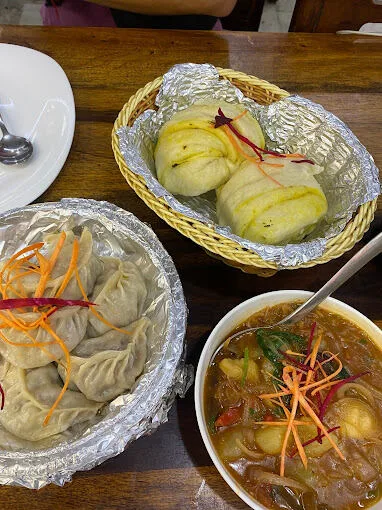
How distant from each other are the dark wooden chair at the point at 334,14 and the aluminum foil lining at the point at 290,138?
2.76ft

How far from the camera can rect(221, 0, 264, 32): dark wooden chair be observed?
232cm

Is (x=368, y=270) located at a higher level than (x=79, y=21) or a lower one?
lower

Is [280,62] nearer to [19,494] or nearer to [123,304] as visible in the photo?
[123,304]

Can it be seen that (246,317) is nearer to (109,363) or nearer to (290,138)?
(109,363)

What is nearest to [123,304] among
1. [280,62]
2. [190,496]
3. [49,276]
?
[49,276]

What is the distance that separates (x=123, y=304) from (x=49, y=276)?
6.7 inches

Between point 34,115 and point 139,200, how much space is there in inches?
17.9

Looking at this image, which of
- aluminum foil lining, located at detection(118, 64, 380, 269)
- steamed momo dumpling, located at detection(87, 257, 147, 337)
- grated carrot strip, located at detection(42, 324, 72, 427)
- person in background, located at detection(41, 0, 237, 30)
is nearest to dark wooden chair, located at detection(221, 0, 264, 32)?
person in background, located at detection(41, 0, 237, 30)

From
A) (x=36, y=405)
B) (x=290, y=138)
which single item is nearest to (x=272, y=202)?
(x=290, y=138)

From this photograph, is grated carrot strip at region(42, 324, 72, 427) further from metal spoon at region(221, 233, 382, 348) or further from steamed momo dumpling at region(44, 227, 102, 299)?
metal spoon at region(221, 233, 382, 348)

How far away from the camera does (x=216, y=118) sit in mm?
1303

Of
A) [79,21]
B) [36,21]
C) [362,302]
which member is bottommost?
[36,21]

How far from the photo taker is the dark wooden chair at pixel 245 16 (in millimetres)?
2324

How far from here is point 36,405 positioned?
0.91 m
